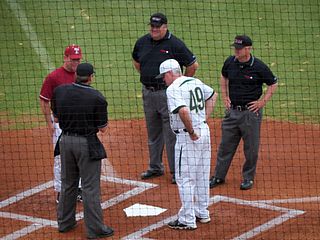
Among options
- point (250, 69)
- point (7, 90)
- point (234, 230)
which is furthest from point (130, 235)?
point (7, 90)

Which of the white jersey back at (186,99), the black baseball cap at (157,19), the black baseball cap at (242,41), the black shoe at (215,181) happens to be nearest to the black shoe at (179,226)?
the white jersey back at (186,99)

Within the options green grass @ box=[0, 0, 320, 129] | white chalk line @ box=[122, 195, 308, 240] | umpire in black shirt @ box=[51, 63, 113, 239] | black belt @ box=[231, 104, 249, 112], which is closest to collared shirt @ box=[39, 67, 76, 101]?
umpire in black shirt @ box=[51, 63, 113, 239]

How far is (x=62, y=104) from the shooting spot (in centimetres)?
1008

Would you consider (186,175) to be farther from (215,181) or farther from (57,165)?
(57,165)

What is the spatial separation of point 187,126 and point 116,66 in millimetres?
6407

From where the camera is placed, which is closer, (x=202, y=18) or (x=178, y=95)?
(x=178, y=95)

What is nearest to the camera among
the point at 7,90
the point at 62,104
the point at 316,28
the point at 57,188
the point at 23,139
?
the point at 62,104

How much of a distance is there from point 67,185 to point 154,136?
207 centimetres

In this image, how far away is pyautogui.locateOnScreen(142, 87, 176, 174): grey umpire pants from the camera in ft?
38.3

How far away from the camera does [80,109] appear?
1000 cm

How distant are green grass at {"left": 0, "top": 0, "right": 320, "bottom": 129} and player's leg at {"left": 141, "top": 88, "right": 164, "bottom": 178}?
2397mm

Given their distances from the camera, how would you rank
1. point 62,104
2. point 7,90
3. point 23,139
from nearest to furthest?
point 62,104, point 23,139, point 7,90

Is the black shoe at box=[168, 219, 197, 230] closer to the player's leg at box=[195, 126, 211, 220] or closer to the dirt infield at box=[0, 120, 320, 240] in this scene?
the dirt infield at box=[0, 120, 320, 240]

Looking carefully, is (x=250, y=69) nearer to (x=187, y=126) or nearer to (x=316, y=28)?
(x=187, y=126)
